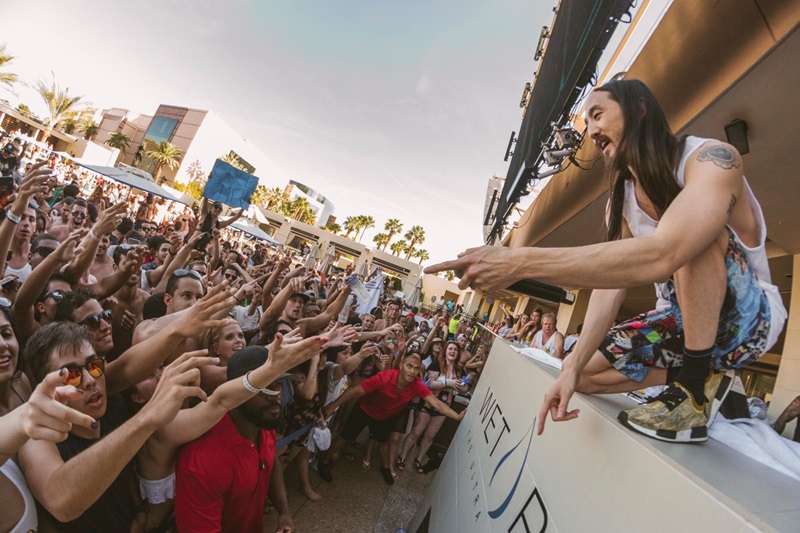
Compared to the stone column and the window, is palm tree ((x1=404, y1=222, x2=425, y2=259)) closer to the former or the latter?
the window

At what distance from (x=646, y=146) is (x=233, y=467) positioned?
8.87 ft

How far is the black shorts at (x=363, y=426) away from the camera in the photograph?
550 centimetres

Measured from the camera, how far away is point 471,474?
2.44 m

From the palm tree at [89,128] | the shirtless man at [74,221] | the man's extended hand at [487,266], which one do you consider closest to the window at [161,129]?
the palm tree at [89,128]

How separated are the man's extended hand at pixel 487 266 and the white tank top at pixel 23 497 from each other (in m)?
1.94

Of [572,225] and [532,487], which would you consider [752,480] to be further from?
[572,225]

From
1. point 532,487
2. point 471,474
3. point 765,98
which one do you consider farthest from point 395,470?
point 765,98

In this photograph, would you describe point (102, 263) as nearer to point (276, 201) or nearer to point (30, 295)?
point (30, 295)

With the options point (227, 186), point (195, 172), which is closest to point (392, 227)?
point (195, 172)

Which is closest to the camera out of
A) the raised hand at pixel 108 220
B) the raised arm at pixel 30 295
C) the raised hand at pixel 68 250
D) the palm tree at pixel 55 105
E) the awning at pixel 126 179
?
the raised arm at pixel 30 295

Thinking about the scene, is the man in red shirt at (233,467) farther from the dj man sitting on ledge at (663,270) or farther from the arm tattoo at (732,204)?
the arm tattoo at (732,204)

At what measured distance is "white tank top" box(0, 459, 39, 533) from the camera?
1.61 metres

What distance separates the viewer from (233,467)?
2398 mm

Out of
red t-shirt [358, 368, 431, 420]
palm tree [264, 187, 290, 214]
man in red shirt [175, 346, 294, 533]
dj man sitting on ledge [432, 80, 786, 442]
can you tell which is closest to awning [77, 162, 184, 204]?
red t-shirt [358, 368, 431, 420]
